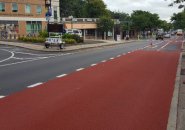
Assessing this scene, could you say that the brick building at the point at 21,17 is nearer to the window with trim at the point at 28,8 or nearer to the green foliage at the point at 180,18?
the window with trim at the point at 28,8

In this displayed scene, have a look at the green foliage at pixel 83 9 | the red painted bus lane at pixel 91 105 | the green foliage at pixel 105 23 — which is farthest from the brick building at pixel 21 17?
the red painted bus lane at pixel 91 105

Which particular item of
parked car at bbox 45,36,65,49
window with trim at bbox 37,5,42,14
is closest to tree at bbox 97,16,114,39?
window with trim at bbox 37,5,42,14

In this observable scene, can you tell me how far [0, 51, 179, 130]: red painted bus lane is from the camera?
8.19 m

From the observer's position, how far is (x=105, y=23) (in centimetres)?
9294

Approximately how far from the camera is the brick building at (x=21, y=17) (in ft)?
225

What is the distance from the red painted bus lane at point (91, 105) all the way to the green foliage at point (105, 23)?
77.4 metres

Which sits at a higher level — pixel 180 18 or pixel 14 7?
pixel 14 7

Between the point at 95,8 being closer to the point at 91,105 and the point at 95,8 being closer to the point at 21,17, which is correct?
the point at 21,17

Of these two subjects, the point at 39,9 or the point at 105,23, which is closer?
the point at 39,9

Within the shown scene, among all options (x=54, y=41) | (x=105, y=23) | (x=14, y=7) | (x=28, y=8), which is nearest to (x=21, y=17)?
(x=14, y=7)

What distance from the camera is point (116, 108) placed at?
9.74 meters

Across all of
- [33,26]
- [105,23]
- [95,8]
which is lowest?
[33,26]

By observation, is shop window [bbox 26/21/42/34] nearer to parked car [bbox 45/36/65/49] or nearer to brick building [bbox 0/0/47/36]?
brick building [bbox 0/0/47/36]

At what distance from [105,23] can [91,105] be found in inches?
3287
